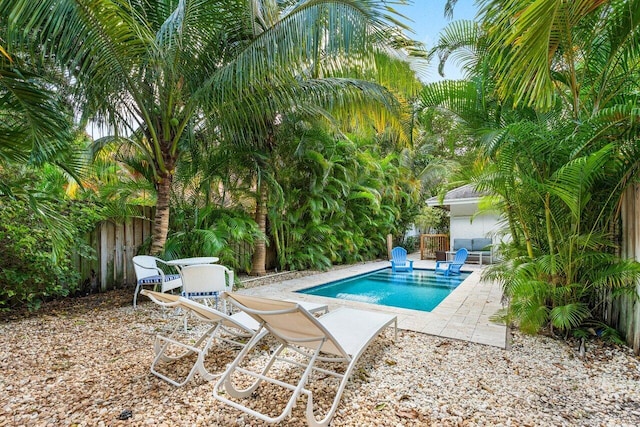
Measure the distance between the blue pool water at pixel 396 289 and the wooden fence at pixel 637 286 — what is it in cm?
299

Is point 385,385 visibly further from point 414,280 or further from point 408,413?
point 414,280

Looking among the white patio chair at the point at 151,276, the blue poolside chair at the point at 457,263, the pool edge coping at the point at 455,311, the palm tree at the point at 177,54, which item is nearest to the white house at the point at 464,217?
the blue poolside chair at the point at 457,263

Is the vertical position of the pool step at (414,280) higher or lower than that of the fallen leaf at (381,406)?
lower

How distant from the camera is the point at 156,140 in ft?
18.1

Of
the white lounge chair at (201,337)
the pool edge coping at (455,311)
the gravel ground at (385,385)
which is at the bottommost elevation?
the pool edge coping at (455,311)

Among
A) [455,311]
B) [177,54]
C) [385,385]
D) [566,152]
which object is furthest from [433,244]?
[177,54]

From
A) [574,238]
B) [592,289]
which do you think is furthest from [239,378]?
[592,289]

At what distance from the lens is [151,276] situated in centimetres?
539

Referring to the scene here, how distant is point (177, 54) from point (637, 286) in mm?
6646

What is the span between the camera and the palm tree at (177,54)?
402 cm

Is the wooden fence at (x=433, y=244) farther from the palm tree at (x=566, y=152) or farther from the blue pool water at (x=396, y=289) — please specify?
the palm tree at (x=566, y=152)

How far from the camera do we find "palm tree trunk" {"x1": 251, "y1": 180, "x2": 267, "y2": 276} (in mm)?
8664

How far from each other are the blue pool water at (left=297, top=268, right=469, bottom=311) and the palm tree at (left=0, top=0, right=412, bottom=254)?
4.39 metres

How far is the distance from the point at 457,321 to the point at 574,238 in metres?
2.02
